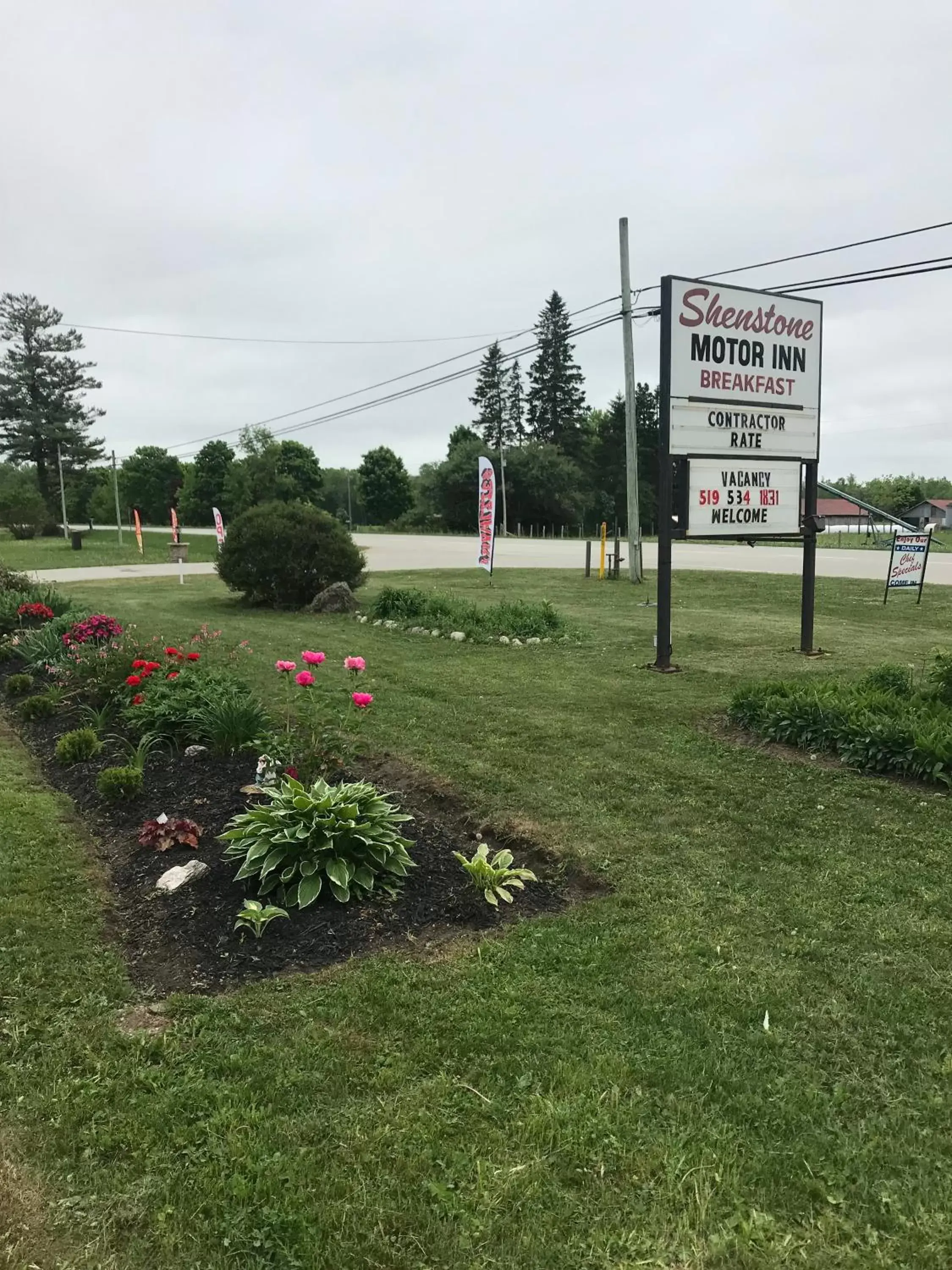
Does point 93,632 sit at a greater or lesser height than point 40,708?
greater

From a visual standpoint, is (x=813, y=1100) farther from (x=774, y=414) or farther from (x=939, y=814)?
(x=774, y=414)

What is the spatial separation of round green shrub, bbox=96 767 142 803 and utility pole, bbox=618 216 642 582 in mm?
14069

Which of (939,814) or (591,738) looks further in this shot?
(591,738)

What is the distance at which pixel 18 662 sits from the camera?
890 centimetres

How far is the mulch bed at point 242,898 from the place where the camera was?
2943 mm

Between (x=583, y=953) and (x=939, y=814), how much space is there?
2.25 m

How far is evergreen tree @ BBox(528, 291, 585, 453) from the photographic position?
69250 millimetres

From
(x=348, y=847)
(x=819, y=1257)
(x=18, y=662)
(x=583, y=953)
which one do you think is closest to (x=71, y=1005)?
(x=348, y=847)

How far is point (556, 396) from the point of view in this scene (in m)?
70.0

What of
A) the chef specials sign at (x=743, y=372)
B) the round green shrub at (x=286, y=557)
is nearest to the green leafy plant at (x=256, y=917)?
the chef specials sign at (x=743, y=372)

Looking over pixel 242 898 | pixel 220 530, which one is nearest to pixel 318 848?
pixel 242 898

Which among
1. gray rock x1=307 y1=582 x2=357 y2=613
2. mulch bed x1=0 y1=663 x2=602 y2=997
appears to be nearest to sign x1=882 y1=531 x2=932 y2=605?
gray rock x1=307 y1=582 x2=357 y2=613

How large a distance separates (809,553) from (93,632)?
22.7ft

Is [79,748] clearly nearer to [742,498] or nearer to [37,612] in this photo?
[37,612]
